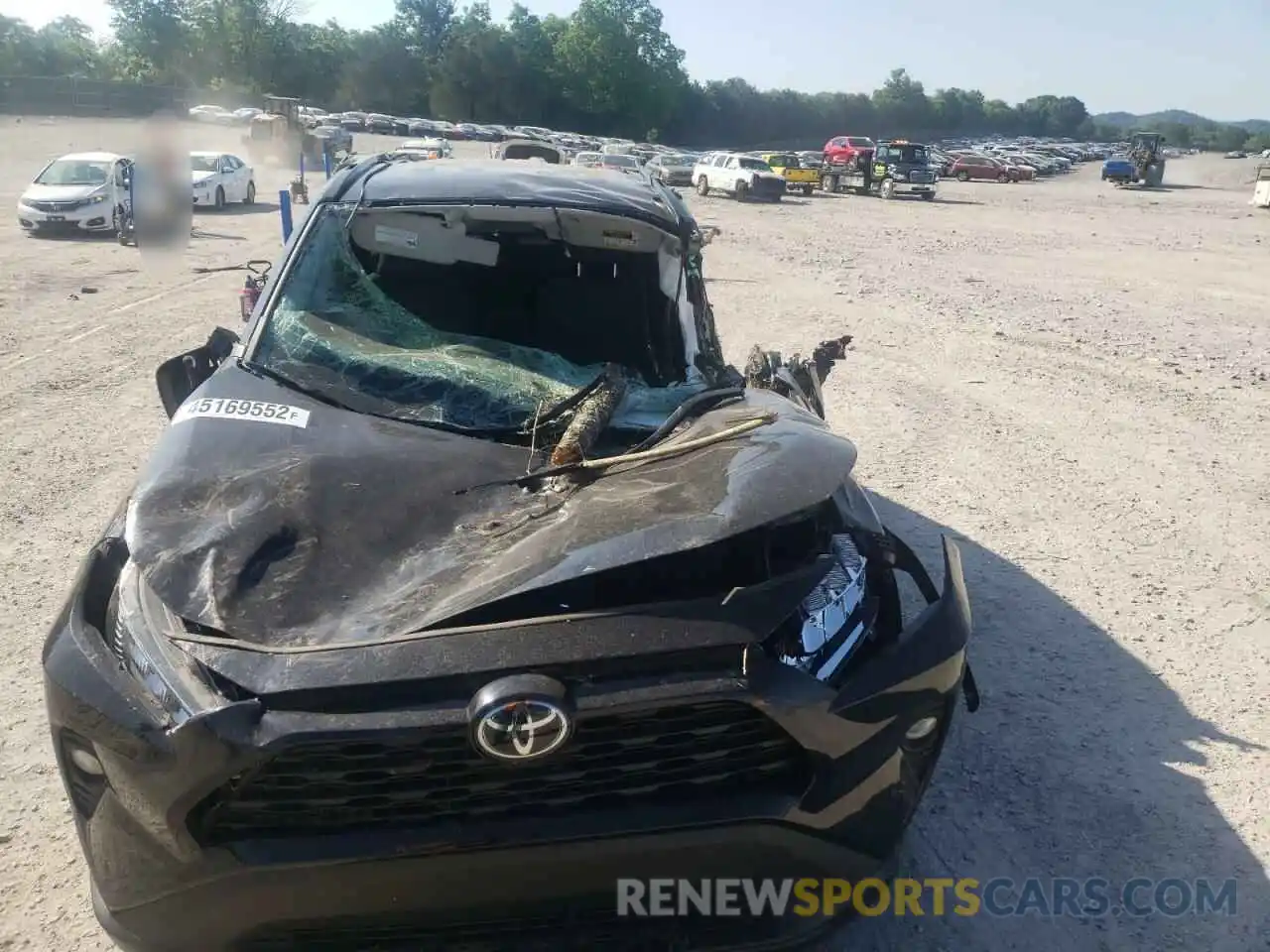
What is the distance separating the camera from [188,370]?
358 centimetres

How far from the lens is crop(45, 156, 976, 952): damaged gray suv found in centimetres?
192

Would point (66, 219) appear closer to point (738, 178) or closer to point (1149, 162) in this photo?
point (738, 178)

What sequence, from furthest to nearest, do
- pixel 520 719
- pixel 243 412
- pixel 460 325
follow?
pixel 460 325 < pixel 243 412 < pixel 520 719

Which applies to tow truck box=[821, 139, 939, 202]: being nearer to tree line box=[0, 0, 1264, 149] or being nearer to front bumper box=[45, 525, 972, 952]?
tree line box=[0, 0, 1264, 149]

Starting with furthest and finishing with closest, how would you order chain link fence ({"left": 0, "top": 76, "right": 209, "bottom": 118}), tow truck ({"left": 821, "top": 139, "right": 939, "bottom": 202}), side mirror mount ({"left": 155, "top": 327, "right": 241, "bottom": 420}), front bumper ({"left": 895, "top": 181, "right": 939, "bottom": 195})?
chain link fence ({"left": 0, "top": 76, "right": 209, "bottom": 118}) < tow truck ({"left": 821, "top": 139, "right": 939, "bottom": 202}) < front bumper ({"left": 895, "top": 181, "right": 939, "bottom": 195}) < side mirror mount ({"left": 155, "top": 327, "right": 241, "bottom": 420})

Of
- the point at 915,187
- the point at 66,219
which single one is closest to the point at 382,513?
the point at 66,219

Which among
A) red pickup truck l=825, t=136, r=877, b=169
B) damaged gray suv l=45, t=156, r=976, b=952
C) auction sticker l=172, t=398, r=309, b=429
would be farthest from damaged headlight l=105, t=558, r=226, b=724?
red pickup truck l=825, t=136, r=877, b=169

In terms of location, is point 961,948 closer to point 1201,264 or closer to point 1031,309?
point 1031,309

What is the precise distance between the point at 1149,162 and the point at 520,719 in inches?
2092

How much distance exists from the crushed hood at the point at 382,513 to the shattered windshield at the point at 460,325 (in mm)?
276

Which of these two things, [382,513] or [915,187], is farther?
[915,187]

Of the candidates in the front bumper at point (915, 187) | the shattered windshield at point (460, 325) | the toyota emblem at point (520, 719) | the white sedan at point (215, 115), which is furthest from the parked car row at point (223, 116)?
the toyota emblem at point (520, 719)

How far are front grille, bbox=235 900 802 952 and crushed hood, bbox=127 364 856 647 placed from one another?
2.04 feet

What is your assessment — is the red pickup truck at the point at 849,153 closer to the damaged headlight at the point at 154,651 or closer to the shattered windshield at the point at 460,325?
the shattered windshield at the point at 460,325
